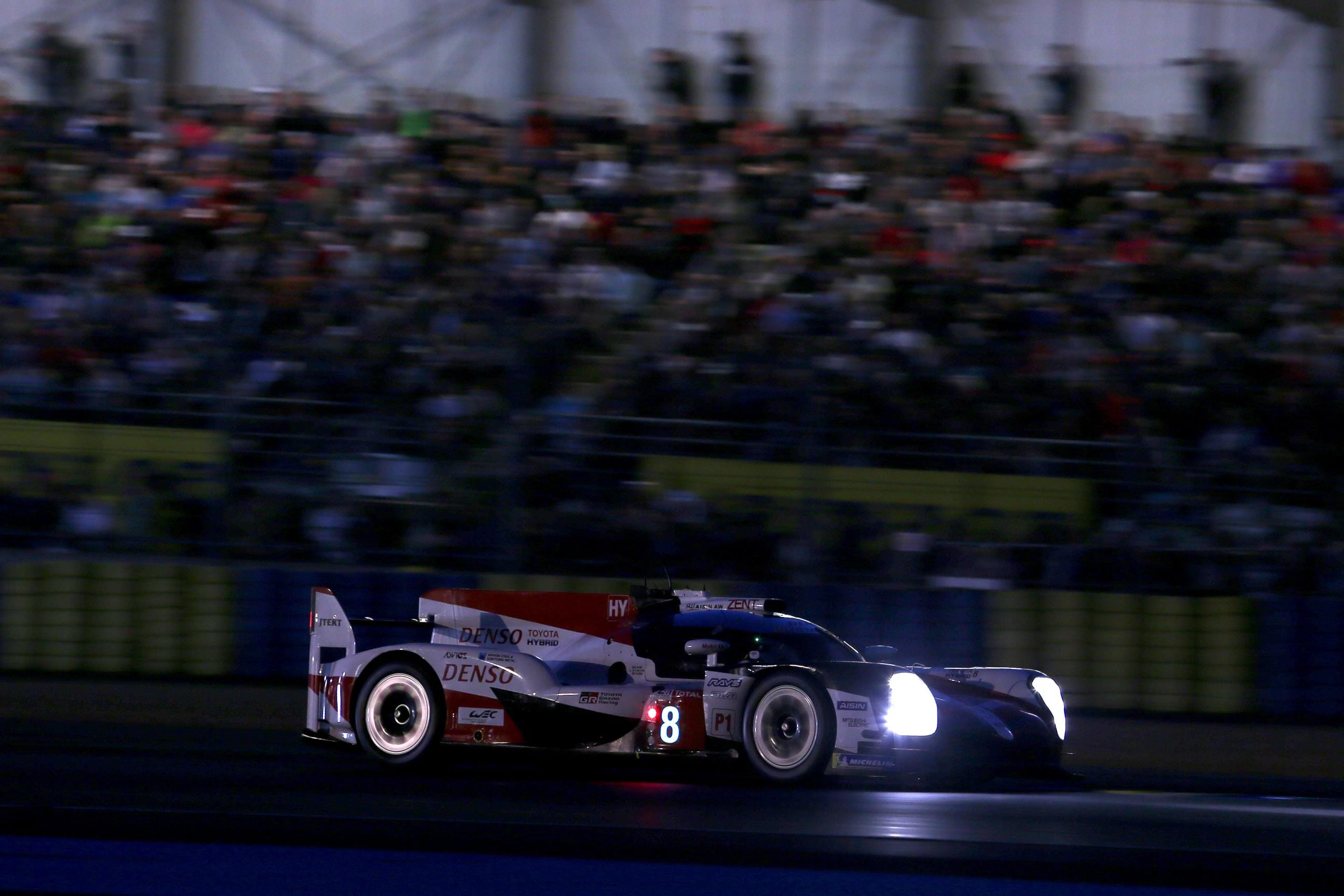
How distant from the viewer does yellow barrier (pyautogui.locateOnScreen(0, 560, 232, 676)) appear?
871 cm

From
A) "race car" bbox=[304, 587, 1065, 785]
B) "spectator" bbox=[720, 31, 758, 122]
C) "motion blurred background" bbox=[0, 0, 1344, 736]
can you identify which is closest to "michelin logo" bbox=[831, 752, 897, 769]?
"race car" bbox=[304, 587, 1065, 785]

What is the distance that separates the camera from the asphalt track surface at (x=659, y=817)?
4887 mm

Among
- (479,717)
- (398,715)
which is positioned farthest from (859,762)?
(398,715)

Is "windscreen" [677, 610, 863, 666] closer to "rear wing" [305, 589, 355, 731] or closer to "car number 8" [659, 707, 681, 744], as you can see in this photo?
"car number 8" [659, 707, 681, 744]

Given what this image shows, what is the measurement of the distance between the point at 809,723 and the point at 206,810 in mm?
2277

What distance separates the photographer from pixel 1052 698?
6887mm

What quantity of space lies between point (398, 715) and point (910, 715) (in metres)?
2.12

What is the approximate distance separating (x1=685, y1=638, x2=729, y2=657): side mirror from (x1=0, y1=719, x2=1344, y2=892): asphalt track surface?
45 centimetres

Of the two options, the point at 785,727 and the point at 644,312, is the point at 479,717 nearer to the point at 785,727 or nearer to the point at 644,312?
the point at 785,727

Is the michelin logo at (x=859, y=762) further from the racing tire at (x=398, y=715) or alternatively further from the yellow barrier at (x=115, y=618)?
the yellow barrier at (x=115, y=618)

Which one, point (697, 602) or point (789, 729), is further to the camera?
point (697, 602)

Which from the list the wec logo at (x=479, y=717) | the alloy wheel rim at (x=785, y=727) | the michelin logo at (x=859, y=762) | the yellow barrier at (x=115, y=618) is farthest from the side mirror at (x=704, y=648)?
the yellow barrier at (x=115, y=618)

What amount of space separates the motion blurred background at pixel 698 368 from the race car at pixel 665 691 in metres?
1.77

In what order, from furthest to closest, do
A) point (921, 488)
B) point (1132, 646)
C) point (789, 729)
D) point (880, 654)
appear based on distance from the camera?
point (921, 488)
point (1132, 646)
point (880, 654)
point (789, 729)
